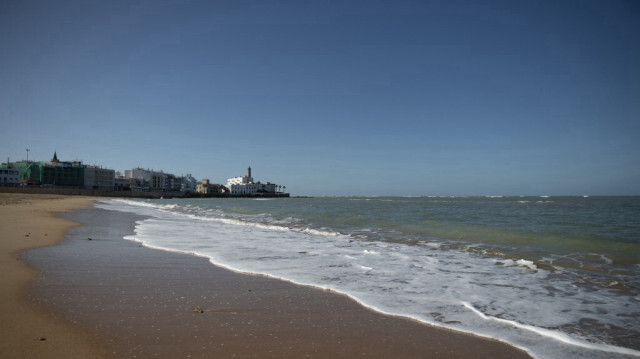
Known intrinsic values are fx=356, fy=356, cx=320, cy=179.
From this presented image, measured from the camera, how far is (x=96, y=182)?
368 feet

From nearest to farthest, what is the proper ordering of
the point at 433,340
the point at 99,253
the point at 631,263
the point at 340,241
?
the point at 433,340 → the point at 99,253 → the point at 631,263 → the point at 340,241

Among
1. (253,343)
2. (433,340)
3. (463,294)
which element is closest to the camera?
(253,343)

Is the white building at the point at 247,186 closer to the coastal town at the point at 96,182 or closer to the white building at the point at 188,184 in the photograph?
the coastal town at the point at 96,182

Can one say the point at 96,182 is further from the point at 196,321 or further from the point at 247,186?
the point at 196,321

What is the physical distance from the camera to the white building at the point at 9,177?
271 feet

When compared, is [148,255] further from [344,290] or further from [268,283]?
[344,290]

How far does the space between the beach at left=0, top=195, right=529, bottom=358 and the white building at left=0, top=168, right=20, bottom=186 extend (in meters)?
103

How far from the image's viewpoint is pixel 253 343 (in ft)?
9.59

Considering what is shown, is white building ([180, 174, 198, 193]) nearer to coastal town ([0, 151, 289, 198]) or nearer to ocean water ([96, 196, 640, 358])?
coastal town ([0, 151, 289, 198])

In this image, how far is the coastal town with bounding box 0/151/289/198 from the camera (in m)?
86.5

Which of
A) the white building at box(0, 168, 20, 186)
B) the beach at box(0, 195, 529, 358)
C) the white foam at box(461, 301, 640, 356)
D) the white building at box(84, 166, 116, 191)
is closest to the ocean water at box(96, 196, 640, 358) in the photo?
the white foam at box(461, 301, 640, 356)

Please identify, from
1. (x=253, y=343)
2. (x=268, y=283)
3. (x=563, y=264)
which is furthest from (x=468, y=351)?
(x=563, y=264)

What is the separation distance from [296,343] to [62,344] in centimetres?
178

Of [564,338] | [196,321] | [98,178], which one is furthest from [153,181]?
[564,338]
